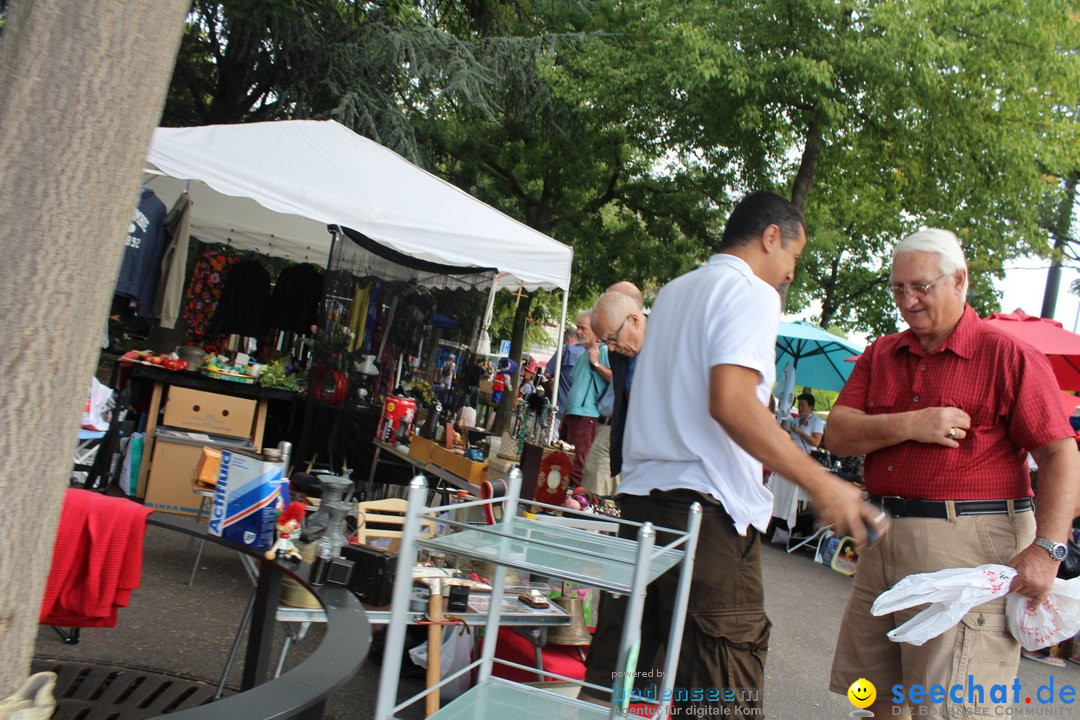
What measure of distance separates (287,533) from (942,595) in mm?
2019

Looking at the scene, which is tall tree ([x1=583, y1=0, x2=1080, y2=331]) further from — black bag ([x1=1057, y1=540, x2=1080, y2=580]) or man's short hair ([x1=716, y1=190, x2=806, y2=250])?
man's short hair ([x1=716, y1=190, x2=806, y2=250])

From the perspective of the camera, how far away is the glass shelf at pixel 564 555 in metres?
1.74

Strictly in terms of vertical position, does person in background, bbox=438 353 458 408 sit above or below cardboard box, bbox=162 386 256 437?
above

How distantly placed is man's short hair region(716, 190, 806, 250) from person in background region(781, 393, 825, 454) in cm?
964

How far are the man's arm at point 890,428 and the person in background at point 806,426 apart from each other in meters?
8.98

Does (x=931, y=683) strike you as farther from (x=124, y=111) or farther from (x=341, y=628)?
(x=124, y=111)

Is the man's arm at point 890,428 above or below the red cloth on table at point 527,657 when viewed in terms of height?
above

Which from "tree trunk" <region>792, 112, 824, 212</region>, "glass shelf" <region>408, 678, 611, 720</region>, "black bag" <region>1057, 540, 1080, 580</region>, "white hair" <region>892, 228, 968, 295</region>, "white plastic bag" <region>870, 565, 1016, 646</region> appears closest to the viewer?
"glass shelf" <region>408, 678, 611, 720</region>

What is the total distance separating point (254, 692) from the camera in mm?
1489

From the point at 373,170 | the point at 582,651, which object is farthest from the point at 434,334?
the point at 582,651

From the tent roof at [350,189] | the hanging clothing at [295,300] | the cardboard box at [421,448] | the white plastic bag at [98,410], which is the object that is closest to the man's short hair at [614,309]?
the cardboard box at [421,448]

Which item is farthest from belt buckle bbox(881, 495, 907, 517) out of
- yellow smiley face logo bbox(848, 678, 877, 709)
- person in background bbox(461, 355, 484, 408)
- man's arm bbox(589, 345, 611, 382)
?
person in background bbox(461, 355, 484, 408)

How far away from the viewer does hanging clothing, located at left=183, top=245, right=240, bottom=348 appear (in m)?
9.89

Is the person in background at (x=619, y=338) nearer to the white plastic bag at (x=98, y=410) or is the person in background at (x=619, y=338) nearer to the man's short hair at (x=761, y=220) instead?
the man's short hair at (x=761, y=220)
